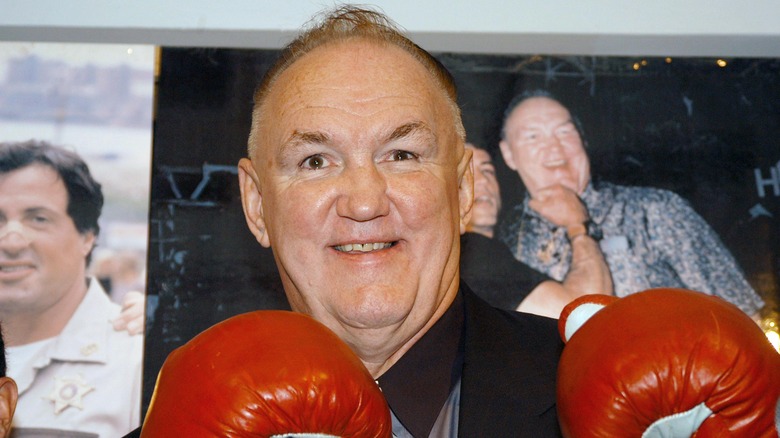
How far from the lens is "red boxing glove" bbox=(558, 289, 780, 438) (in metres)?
0.87

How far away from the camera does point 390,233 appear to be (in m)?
1.21

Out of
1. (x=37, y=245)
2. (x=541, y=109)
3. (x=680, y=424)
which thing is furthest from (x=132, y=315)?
(x=680, y=424)

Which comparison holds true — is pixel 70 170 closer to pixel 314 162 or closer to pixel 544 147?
pixel 314 162

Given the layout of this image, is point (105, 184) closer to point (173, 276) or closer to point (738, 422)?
point (173, 276)

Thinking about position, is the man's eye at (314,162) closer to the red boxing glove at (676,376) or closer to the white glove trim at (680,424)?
the red boxing glove at (676,376)

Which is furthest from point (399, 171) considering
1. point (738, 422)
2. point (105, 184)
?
point (105, 184)

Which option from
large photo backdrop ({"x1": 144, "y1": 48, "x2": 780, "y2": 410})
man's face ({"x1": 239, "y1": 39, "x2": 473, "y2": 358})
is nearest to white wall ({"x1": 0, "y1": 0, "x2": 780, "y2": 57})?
large photo backdrop ({"x1": 144, "y1": 48, "x2": 780, "y2": 410})

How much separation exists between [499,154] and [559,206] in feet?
0.61

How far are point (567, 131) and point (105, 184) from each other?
1.08 meters

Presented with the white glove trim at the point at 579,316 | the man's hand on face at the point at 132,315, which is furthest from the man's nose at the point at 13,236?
the white glove trim at the point at 579,316

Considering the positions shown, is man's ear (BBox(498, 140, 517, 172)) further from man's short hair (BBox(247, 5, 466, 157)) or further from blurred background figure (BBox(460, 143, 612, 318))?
man's short hair (BBox(247, 5, 466, 157))

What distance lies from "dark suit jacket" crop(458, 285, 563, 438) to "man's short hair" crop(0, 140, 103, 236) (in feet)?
3.25

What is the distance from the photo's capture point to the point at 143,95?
204 cm

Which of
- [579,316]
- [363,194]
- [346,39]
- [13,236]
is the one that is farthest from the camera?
[13,236]
